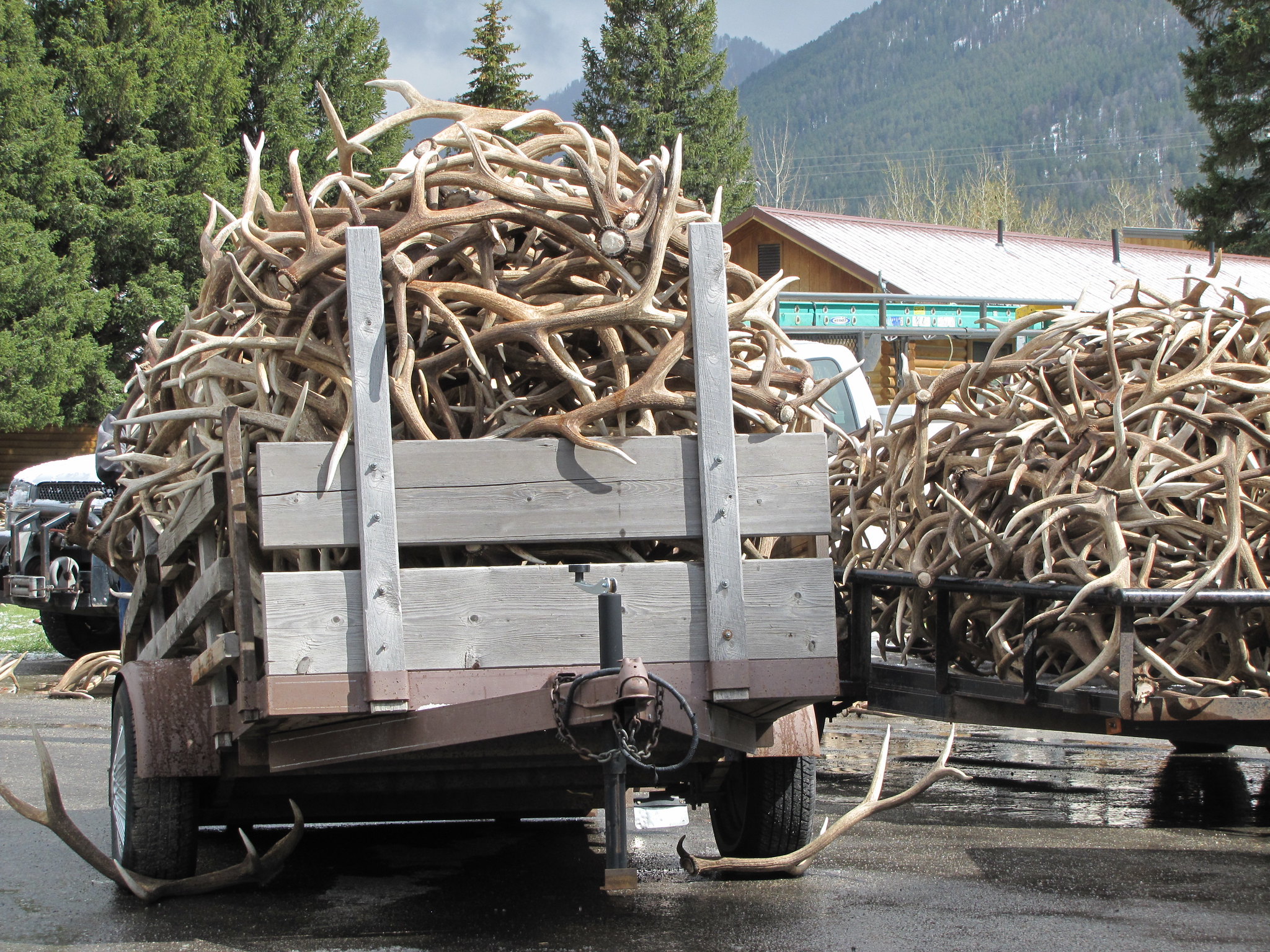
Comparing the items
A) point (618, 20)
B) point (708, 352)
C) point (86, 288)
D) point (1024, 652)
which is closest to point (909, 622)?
point (1024, 652)

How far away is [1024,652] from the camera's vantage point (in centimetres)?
546

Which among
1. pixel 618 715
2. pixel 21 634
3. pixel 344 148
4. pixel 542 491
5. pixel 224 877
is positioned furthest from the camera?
pixel 21 634

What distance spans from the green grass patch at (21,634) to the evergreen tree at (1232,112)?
68.9 ft

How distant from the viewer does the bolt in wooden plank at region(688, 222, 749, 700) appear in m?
4.24

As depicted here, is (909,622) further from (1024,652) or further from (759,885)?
(759,885)

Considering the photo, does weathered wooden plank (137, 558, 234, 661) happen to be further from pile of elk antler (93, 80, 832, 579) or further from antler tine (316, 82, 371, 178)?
antler tine (316, 82, 371, 178)

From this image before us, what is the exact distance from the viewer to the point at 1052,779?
798 centimetres

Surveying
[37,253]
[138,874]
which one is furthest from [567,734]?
[37,253]

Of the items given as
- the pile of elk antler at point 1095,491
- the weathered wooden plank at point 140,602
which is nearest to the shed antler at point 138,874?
the weathered wooden plank at point 140,602

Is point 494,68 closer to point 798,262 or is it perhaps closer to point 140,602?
point 798,262

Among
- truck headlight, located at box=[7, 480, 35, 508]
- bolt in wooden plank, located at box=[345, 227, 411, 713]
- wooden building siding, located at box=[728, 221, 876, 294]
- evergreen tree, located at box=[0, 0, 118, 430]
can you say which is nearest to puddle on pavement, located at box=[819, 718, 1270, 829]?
bolt in wooden plank, located at box=[345, 227, 411, 713]

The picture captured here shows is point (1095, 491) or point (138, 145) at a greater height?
point (138, 145)

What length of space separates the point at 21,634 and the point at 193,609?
11382 millimetres

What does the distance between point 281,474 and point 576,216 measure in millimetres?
1345
